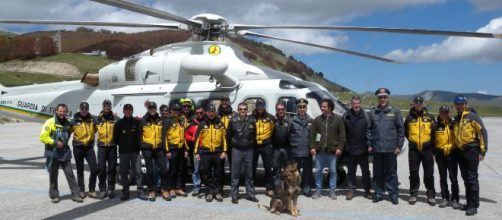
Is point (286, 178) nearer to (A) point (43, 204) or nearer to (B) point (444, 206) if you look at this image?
(B) point (444, 206)

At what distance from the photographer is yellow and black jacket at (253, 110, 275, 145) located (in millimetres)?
6863

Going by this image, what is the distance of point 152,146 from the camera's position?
681 cm

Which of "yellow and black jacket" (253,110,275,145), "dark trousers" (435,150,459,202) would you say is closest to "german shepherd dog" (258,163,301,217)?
"yellow and black jacket" (253,110,275,145)

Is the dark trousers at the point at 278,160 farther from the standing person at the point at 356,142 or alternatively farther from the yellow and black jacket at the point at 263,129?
the standing person at the point at 356,142

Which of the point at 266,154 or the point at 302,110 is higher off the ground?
the point at 302,110

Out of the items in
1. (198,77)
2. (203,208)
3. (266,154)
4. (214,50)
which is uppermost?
(214,50)

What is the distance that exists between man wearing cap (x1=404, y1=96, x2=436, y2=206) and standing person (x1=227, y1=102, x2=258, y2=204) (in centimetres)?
248

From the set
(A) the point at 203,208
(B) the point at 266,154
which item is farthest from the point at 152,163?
(B) the point at 266,154

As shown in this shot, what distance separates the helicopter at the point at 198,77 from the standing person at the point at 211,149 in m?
1.42

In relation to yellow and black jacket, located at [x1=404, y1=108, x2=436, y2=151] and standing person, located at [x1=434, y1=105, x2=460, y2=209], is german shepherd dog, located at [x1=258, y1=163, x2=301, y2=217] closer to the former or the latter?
yellow and black jacket, located at [x1=404, y1=108, x2=436, y2=151]

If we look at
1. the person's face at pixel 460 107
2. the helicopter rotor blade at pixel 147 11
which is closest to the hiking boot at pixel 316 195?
the person's face at pixel 460 107

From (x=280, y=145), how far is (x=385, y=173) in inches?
68.7

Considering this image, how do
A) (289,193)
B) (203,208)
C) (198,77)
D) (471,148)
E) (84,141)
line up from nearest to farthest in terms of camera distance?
(289,193)
(471,148)
(203,208)
(84,141)
(198,77)

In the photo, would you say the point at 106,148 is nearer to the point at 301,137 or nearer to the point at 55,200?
the point at 55,200
